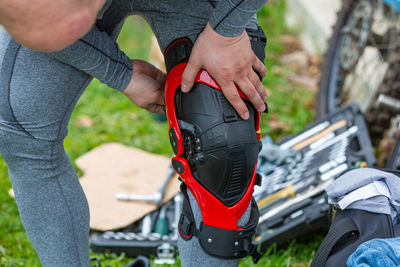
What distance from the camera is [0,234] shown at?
6.57 ft

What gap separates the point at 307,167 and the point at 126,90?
1.18 metres

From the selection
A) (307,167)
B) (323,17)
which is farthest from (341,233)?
(323,17)

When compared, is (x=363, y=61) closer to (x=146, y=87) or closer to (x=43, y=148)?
(x=146, y=87)

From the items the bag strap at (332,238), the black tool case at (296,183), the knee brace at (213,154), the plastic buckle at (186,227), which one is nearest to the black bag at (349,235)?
the bag strap at (332,238)

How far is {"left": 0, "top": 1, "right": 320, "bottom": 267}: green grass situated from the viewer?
1887 millimetres

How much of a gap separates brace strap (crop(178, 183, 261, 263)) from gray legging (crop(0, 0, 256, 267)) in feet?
0.07

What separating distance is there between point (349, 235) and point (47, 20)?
3.04 ft

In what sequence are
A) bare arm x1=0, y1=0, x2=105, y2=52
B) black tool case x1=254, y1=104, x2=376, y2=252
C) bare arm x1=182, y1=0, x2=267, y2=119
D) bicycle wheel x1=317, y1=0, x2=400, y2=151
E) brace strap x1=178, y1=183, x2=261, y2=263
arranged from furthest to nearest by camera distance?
bicycle wheel x1=317, y1=0, x2=400, y2=151 → black tool case x1=254, y1=104, x2=376, y2=252 → brace strap x1=178, y1=183, x2=261, y2=263 → bare arm x1=182, y1=0, x2=267, y2=119 → bare arm x1=0, y1=0, x2=105, y2=52

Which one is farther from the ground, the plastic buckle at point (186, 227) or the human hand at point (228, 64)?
the human hand at point (228, 64)

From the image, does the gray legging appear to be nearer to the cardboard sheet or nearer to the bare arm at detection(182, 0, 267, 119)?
the bare arm at detection(182, 0, 267, 119)

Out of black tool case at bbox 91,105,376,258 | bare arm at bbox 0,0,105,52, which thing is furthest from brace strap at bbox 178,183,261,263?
black tool case at bbox 91,105,376,258

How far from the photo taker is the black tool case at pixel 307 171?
6.09 ft

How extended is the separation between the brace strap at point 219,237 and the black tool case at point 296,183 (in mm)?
640

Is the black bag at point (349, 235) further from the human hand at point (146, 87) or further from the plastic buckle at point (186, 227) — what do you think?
the human hand at point (146, 87)
